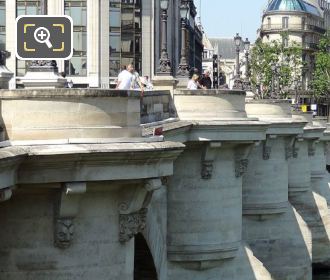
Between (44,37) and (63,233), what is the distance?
2524 millimetres

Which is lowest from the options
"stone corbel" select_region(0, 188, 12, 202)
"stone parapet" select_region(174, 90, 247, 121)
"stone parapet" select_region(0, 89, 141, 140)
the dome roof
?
"stone corbel" select_region(0, 188, 12, 202)

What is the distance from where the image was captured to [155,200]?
24.5 meters

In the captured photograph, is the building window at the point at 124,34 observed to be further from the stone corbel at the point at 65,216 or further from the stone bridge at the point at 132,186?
the stone corbel at the point at 65,216

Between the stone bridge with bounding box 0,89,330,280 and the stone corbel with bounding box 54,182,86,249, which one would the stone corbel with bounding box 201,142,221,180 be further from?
the stone corbel with bounding box 54,182,86,249

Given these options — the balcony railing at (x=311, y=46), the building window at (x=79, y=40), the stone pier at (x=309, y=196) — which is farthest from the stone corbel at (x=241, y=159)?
the balcony railing at (x=311, y=46)

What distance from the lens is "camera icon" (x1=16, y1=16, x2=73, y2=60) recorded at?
15.0 metres

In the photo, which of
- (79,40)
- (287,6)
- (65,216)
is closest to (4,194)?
(65,216)

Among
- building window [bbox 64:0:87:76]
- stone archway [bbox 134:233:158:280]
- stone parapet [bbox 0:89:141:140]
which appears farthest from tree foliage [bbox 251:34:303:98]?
stone parapet [bbox 0:89:141:140]

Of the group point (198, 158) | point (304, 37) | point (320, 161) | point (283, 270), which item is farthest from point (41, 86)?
point (304, 37)

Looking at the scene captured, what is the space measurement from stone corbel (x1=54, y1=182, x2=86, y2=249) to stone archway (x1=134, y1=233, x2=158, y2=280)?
671 cm

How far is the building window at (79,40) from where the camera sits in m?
80.4

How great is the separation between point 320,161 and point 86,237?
49.3m

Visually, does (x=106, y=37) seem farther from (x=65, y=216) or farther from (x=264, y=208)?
(x=65, y=216)

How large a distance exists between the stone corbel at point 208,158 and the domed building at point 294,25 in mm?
131707
